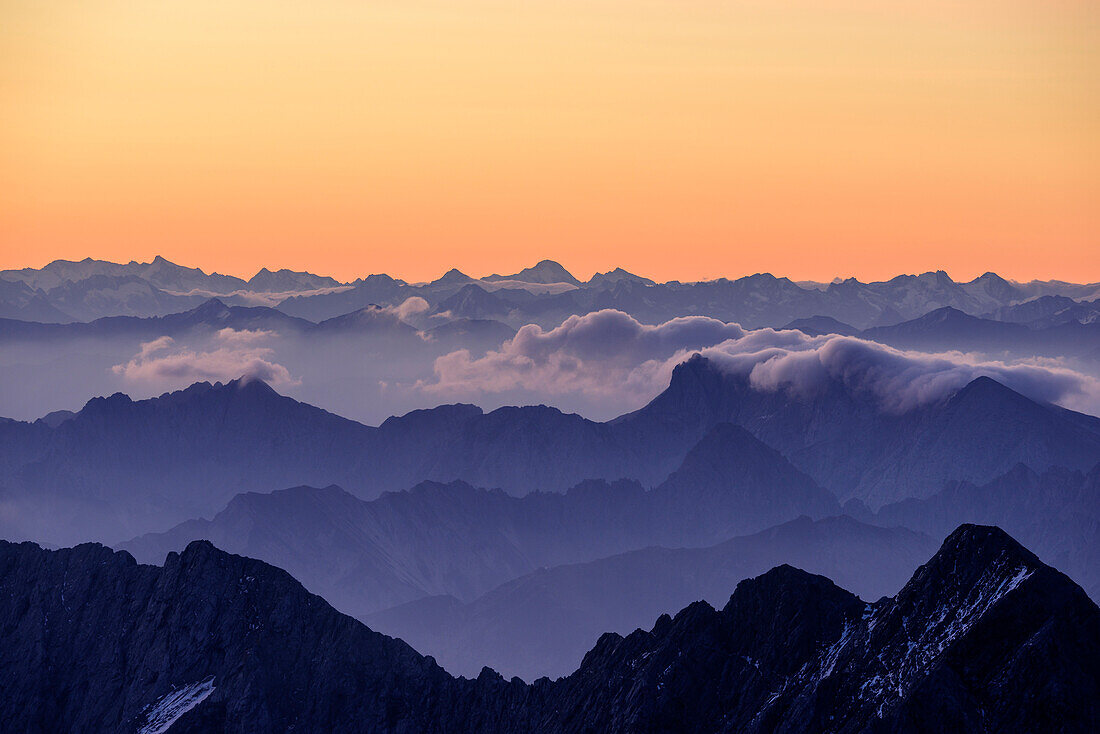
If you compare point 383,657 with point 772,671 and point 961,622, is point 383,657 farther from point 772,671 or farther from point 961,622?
point 961,622

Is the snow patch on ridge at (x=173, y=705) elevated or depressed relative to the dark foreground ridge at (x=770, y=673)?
depressed

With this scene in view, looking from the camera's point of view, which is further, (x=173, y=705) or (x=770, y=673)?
(x=173, y=705)

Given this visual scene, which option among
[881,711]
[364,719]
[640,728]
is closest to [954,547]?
[881,711]

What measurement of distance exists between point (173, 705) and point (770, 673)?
257 ft

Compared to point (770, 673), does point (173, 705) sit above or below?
below

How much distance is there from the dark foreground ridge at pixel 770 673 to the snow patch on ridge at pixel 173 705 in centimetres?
20

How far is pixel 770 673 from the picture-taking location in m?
159

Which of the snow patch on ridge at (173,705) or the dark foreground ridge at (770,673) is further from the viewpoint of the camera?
the snow patch on ridge at (173,705)

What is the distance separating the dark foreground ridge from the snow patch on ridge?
0.20m

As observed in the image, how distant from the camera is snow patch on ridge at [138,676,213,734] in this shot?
19425cm

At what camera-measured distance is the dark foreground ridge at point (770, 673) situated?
13325cm

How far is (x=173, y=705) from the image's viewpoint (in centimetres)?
19688

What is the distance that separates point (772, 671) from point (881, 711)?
21395 mm

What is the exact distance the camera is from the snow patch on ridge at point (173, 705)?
194 metres
